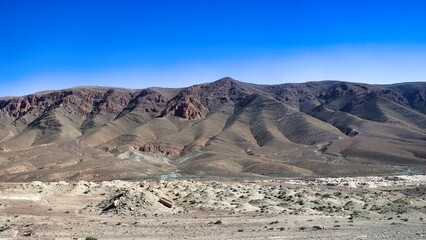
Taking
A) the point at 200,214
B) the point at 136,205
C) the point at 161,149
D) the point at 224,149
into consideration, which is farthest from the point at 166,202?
the point at 161,149

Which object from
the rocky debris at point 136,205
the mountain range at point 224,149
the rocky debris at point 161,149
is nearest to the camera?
the rocky debris at point 136,205

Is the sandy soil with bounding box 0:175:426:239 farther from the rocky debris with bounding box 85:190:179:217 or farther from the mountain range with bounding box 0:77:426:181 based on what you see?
the mountain range with bounding box 0:77:426:181

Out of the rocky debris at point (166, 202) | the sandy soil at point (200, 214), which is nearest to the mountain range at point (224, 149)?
the sandy soil at point (200, 214)

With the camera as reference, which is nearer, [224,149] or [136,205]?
[136,205]

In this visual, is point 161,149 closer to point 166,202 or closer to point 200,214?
point 166,202

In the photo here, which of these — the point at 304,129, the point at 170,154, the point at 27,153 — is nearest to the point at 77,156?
the point at 27,153

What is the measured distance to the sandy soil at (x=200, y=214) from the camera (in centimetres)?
2695

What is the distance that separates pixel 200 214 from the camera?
113 feet

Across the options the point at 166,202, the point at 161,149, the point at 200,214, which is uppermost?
the point at 166,202

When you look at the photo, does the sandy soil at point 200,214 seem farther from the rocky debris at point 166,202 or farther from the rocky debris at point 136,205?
the rocky debris at point 166,202

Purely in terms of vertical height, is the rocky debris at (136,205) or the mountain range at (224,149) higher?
the rocky debris at (136,205)

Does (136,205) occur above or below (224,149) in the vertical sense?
above

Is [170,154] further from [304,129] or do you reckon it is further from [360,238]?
[360,238]

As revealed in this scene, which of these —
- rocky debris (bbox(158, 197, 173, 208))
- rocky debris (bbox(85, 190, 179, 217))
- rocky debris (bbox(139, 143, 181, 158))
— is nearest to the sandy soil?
rocky debris (bbox(85, 190, 179, 217))
